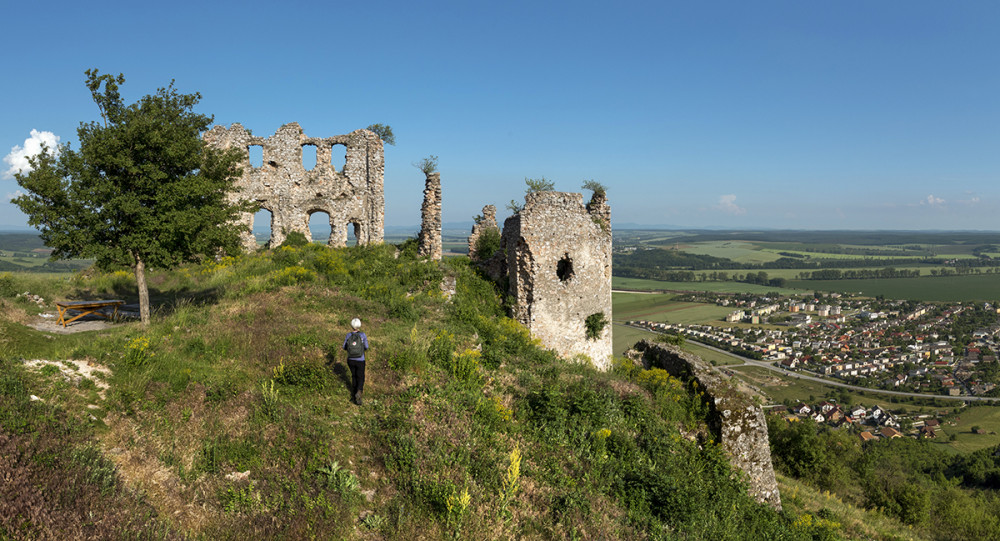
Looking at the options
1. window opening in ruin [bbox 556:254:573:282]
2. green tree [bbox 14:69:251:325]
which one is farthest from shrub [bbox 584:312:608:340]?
green tree [bbox 14:69:251:325]

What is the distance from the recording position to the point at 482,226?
17625 mm

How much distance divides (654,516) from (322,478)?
436 cm

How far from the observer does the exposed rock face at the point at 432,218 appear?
17.0 metres

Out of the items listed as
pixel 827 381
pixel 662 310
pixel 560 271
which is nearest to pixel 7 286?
pixel 560 271

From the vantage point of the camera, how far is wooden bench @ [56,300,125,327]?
10.6 meters

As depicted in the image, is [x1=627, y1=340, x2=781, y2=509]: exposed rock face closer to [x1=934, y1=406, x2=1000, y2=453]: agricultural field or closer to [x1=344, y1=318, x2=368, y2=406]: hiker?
[x1=344, y1=318, x2=368, y2=406]: hiker

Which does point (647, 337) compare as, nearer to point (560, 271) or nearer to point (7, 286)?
point (560, 271)

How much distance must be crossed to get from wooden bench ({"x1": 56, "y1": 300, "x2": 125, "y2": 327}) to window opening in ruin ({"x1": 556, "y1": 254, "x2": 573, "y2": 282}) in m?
11.1

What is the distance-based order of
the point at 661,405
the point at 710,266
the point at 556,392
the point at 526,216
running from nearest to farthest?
the point at 556,392 → the point at 661,405 → the point at 526,216 → the point at 710,266

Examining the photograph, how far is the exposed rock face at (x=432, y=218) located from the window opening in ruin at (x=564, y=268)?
16.6 ft

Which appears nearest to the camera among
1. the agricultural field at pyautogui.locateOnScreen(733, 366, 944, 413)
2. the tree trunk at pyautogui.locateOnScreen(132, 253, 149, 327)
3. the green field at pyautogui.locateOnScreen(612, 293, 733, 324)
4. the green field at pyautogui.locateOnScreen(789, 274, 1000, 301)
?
the tree trunk at pyautogui.locateOnScreen(132, 253, 149, 327)

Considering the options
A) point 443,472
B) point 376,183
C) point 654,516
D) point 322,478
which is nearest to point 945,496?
point 654,516

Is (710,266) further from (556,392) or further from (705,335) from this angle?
(556,392)

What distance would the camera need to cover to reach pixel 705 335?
5000 cm
